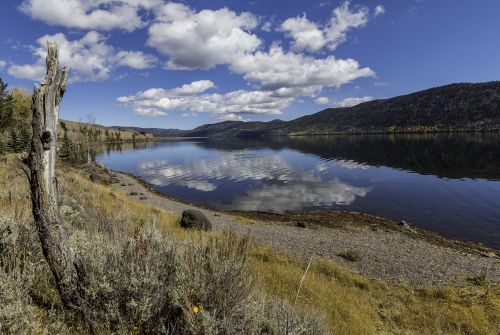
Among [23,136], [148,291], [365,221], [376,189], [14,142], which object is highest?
[23,136]

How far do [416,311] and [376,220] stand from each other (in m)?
19.0

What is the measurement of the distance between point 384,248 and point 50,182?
18127 millimetres

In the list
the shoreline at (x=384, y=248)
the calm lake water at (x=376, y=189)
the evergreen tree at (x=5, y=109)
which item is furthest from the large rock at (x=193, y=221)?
the evergreen tree at (x=5, y=109)

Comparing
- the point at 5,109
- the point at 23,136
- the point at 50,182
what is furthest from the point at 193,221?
the point at 5,109

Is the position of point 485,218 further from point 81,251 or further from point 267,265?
point 81,251

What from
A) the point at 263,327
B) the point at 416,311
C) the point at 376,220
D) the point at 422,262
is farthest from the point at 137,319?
the point at 376,220

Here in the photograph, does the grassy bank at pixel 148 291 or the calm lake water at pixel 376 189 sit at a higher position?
the grassy bank at pixel 148 291

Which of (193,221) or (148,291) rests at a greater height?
(148,291)

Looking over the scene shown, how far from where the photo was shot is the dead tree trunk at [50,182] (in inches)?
A: 163

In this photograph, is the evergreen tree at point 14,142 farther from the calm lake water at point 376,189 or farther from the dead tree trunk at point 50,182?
the dead tree trunk at point 50,182

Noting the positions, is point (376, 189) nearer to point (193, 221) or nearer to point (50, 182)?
point (193, 221)

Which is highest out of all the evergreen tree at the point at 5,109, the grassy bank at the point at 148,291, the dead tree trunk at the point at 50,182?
the evergreen tree at the point at 5,109

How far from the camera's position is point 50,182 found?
4266 millimetres

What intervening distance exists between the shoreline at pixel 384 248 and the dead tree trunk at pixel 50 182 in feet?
21.6
